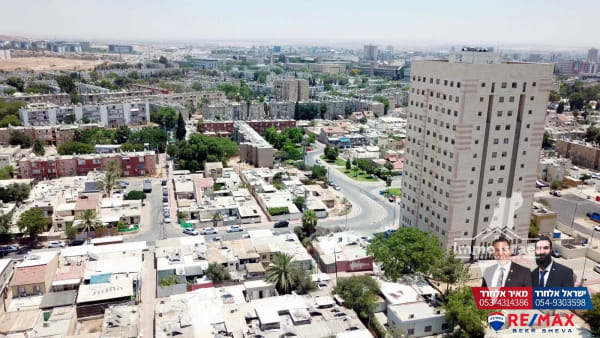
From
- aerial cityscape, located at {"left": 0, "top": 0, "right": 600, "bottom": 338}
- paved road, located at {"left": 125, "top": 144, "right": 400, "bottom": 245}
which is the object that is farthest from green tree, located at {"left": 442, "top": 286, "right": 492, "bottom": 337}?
paved road, located at {"left": 125, "top": 144, "right": 400, "bottom": 245}

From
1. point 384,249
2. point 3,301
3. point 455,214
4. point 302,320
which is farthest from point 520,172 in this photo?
point 3,301

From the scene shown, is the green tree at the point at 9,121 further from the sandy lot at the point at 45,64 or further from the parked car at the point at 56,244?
the sandy lot at the point at 45,64

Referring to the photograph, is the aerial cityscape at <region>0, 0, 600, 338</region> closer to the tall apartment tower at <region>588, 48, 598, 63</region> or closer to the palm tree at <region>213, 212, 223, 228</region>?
the palm tree at <region>213, 212, 223, 228</region>

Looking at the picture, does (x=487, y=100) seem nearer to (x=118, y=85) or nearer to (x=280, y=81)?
(x=280, y=81)

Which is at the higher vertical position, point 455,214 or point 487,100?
point 487,100

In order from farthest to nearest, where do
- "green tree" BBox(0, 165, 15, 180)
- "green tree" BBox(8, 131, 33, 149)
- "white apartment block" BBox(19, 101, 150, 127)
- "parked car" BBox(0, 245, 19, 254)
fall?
1. "white apartment block" BBox(19, 101, 150, 127)
2. "green tree" BBox(8, 131, 33, 149)
3. "green tree" BBox(0, 165, 15, 180)
4. "parked car" BBox(0, 245, 19, 254)

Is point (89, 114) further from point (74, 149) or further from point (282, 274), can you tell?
point (282, 274)
